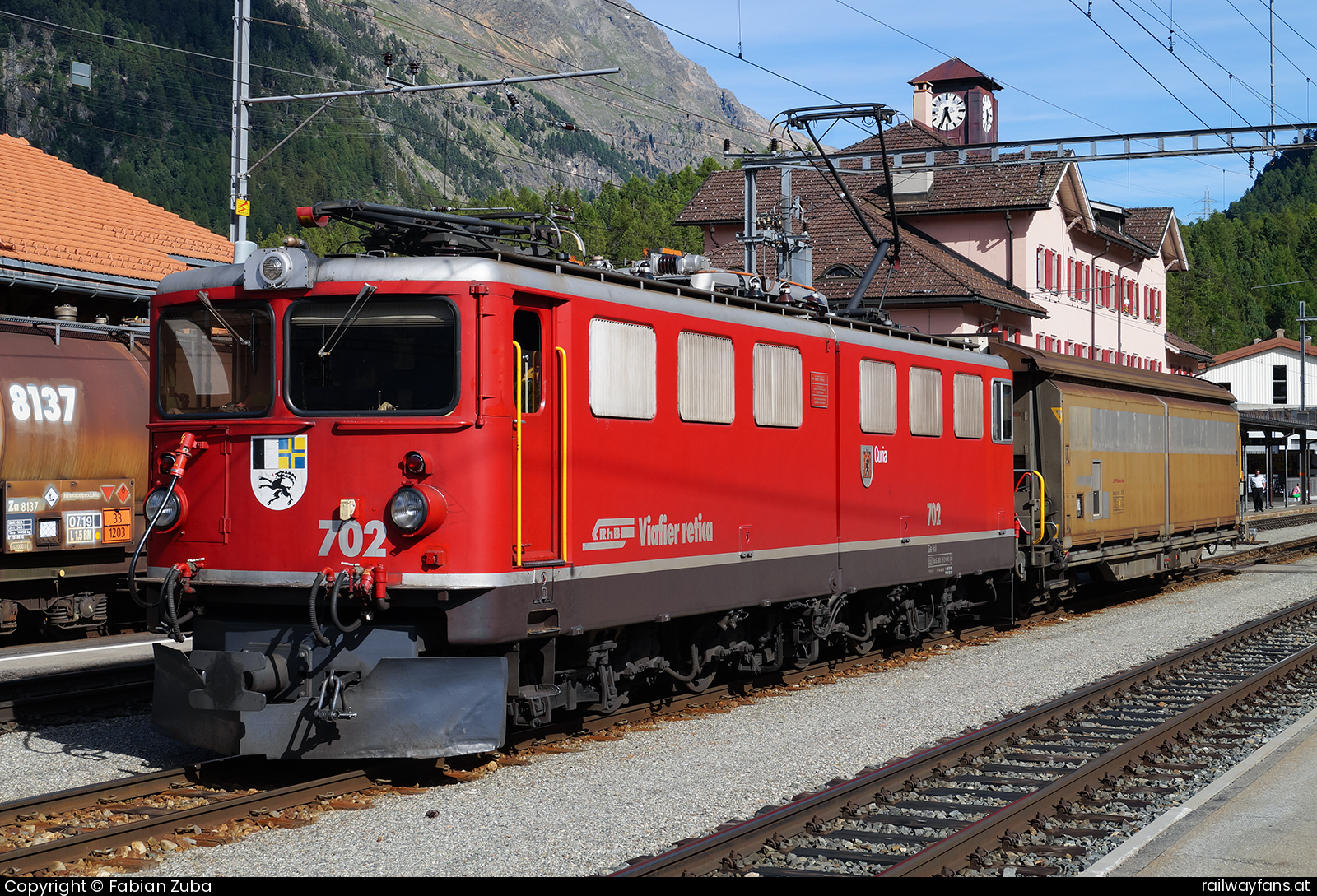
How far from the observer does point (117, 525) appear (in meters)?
15.2

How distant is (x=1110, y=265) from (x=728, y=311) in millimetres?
48519

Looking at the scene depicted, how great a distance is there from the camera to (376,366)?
338 inches

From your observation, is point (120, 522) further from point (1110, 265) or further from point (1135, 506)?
point (1110, 265)

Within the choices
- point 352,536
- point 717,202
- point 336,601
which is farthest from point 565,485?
point 717,202

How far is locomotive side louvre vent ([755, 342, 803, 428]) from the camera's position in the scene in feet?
37.3

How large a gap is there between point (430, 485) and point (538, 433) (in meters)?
0.88

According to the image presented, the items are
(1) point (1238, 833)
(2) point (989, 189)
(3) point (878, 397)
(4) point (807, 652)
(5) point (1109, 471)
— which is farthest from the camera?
(2) point (989, 189)

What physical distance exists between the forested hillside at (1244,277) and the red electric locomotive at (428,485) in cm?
10109

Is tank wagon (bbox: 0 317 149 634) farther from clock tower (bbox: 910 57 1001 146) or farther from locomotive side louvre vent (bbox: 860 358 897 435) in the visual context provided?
clock tower (bbox: 910 57 1001 146)

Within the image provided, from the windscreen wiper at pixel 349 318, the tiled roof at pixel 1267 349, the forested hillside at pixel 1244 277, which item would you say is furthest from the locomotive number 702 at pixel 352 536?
the forested hillside at pixel 1244 277

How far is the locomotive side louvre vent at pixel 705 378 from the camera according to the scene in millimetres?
10328

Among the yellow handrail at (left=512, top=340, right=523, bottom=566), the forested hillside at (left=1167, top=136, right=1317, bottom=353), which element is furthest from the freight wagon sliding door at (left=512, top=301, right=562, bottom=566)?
the forested hillside at (left=1167, top=136, right=1317, bottom=353)

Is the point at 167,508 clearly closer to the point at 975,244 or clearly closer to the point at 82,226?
the point at 82,226

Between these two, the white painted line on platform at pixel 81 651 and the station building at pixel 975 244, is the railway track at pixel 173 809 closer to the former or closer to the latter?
the white painted line on platform at pixel 81 651
